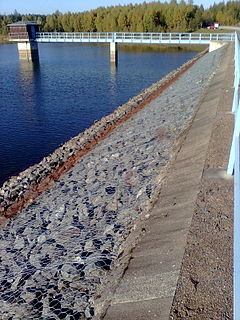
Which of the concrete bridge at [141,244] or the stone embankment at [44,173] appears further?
the stone embankment at [44,173]

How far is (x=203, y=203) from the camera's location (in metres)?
6.00

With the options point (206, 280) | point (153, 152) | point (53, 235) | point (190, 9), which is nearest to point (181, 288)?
point (206, 280)

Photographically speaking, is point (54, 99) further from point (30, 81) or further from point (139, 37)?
point (139, 37)

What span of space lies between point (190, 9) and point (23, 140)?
92.5 m

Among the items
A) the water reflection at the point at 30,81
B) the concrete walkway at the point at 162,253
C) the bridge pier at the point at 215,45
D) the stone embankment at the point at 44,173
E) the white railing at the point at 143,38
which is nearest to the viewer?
the concrete walkway at the point at 162,253

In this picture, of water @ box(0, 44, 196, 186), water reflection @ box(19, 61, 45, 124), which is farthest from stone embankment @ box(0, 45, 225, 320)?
water reflection @ box(19, 61, 45, 124)

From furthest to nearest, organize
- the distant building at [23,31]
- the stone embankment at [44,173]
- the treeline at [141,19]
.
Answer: the treeline at [141,19] < the distant building at [23,31] < the stone embankment at [44,173]

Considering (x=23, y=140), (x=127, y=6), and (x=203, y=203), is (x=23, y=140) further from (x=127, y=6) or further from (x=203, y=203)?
(x=127, y=6)

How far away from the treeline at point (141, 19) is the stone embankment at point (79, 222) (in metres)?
89.3

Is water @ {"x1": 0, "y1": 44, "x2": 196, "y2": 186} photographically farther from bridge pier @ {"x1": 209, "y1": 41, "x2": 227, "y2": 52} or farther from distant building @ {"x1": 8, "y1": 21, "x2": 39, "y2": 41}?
distant building @ {"x1": 8, "y1": 21, "x2": 39, "y2": 41}

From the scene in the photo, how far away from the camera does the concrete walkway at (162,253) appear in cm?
429

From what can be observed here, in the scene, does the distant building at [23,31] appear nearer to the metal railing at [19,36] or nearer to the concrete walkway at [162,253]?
the metal railing at [19,36]

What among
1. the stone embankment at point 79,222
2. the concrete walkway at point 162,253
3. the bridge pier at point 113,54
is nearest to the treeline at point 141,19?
the bridge pier at point 113,54

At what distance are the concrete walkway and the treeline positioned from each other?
9415 cm
